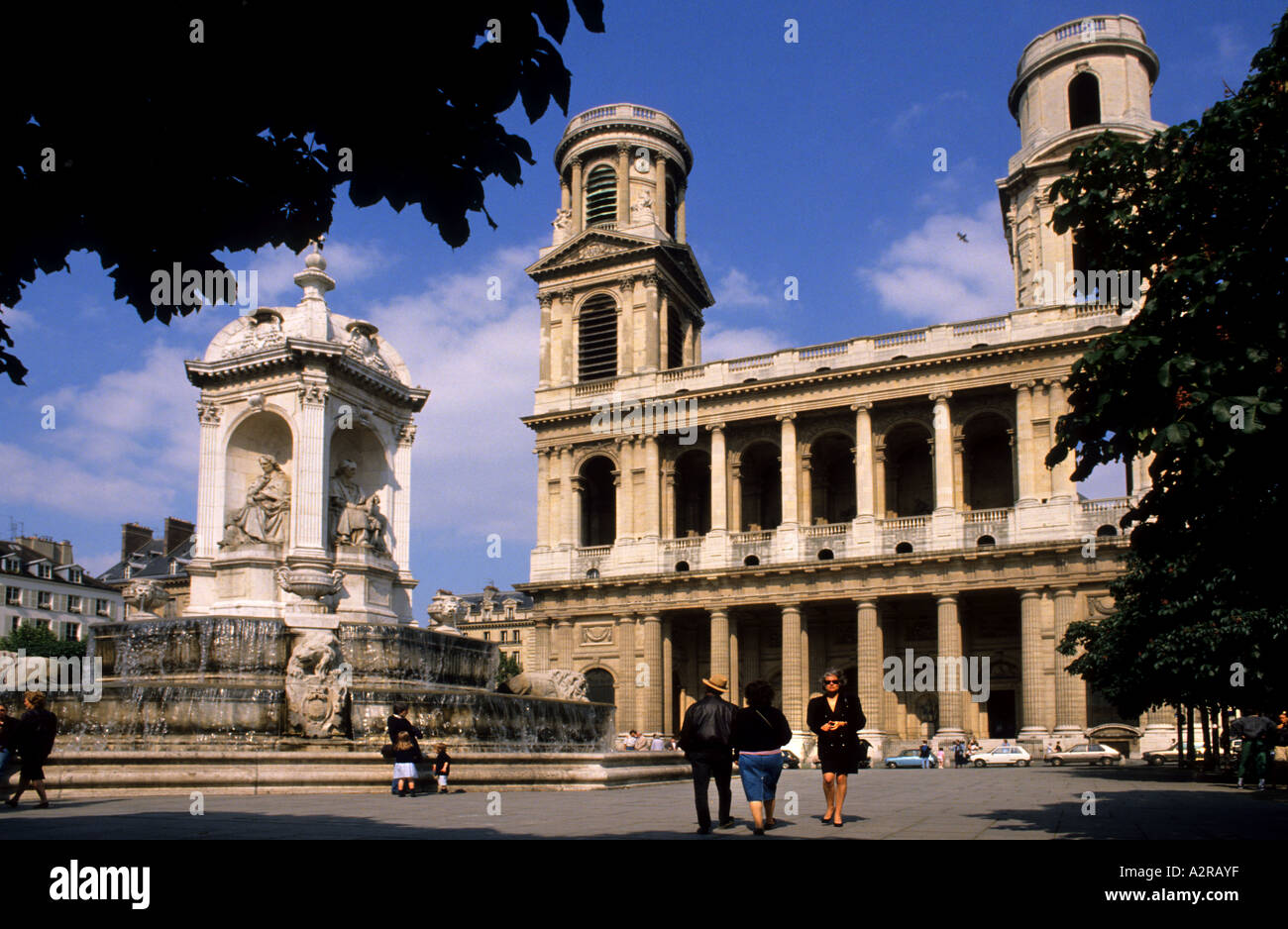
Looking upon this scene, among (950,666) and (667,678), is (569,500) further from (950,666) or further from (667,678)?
(950,666)

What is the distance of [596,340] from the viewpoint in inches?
2339

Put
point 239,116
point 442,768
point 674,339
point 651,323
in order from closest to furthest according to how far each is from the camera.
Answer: point 239,116 → point 442,768 → point 651,323 → point 674,339

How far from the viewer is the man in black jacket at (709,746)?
428 inches

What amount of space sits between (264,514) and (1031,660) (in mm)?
33226

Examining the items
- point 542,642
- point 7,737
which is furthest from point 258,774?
point 542,642

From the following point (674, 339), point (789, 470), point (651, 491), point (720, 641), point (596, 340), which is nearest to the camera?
point (720, 641)

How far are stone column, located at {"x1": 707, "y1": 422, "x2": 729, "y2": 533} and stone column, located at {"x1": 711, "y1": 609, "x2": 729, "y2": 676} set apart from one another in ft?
12.8

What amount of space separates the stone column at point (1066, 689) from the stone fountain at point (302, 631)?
26.9 meters

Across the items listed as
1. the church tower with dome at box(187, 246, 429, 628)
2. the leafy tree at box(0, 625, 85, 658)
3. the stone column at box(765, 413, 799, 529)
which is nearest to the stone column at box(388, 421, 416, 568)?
the church tower with dome at box(187, 246, 429, 628)

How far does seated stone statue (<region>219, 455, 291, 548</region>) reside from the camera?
2162cm

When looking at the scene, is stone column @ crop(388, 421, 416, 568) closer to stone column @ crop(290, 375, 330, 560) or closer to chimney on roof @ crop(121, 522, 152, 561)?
stone column @ crop(290, 375, 330, 560)

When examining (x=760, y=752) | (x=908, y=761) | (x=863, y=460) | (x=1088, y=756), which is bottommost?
(x=908, y=761)

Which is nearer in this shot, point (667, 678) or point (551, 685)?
point (551, 685)

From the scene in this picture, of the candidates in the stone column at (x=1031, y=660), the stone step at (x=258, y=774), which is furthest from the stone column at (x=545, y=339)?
the stone step at (x=258, y=774)
